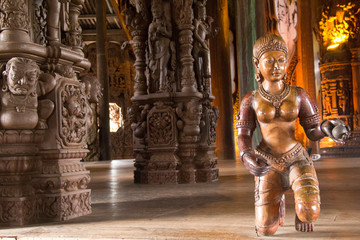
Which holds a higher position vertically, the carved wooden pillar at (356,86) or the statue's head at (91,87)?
the carved wooden pillar at (356,86)

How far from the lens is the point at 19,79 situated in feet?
12.6

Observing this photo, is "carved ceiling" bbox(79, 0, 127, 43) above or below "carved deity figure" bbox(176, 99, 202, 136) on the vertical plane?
above

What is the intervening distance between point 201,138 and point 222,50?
8.20 meters

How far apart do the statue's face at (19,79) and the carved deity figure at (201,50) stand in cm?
436

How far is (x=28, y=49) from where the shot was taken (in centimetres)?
402

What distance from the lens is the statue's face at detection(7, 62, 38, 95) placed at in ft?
12.5

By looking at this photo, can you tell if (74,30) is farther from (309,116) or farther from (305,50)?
(305,50)

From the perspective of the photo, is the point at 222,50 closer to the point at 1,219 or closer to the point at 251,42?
the point at 251,42

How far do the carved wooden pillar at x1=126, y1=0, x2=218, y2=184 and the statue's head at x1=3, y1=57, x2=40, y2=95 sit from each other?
12.3 ft

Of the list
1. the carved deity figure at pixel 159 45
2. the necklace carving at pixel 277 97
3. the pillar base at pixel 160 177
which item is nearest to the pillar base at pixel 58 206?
the necklace carving at pixel 277 97

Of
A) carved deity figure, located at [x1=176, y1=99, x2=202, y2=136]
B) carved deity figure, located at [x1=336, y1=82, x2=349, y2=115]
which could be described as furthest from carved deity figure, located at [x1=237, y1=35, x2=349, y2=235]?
carved deity figure, located at [x1=336, y1=82, x2=349, y2=115]

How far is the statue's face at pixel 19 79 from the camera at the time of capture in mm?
3824

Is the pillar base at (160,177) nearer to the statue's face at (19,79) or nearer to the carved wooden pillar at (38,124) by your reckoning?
the carved wooden pillar at (38,124)

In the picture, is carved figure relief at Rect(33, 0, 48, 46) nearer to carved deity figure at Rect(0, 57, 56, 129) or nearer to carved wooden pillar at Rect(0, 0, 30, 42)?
carved wooden pillar at Rect(0, 0, 30, 42)
